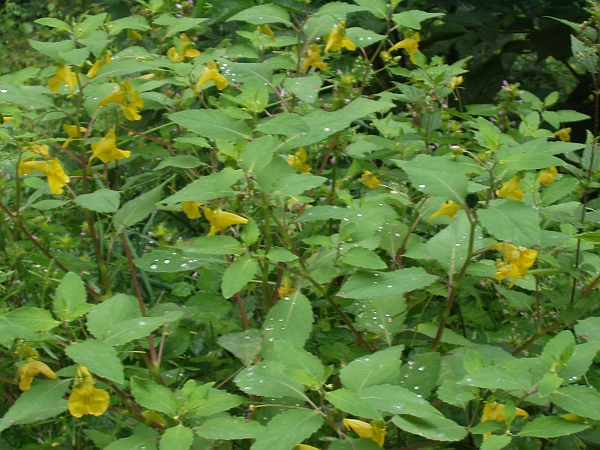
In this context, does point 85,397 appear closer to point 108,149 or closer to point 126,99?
point 108,149

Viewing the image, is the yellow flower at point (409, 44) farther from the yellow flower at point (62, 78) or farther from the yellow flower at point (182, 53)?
the yellow flower at point (62, 78)

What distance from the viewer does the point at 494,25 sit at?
2992mm

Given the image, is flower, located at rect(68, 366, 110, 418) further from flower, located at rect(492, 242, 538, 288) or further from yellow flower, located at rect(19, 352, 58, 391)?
flower, located at rect(492, 242, 538, 288)

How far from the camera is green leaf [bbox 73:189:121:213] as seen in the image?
1.25 metres

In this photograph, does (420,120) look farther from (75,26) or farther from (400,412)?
(400,412)

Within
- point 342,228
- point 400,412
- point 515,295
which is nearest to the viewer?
point 400,412

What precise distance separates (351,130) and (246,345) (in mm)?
656

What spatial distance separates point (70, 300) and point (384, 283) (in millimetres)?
493

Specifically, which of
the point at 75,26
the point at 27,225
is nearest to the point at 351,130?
the point at 75,26

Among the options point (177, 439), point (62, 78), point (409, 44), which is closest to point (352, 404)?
point (177, 439)

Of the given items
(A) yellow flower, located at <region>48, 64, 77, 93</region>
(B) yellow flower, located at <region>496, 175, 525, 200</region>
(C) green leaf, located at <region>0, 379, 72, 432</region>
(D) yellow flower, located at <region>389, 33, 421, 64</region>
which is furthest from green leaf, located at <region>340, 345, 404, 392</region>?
(D) yellow flower, located at <region>389, 33, 421, 64</region>

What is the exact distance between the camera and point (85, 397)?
1.05 meters

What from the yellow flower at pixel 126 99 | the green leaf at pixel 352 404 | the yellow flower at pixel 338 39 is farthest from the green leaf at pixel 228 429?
the yellow flower at pixel 338 39

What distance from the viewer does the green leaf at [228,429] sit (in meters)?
0.96
